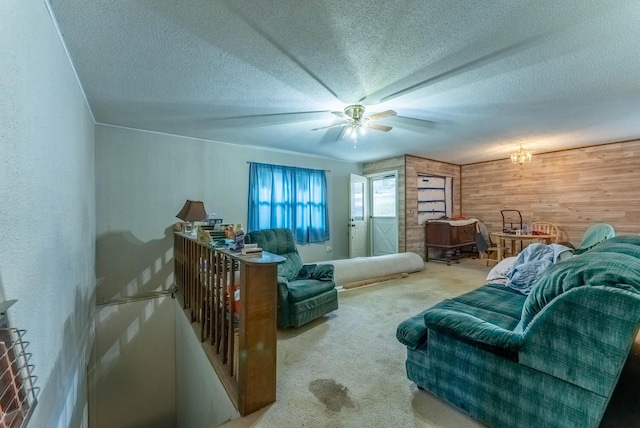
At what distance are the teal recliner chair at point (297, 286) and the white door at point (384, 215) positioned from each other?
3.26m

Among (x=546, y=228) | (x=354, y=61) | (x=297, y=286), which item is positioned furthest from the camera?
(x=546, y=228)

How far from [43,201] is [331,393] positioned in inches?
85.0

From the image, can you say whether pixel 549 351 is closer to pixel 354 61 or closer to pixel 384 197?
pixel 354 61

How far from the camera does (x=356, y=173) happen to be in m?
6.73

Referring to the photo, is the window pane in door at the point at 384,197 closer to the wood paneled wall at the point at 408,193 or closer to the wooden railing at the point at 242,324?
the wood paneled wall at the point at 408,193

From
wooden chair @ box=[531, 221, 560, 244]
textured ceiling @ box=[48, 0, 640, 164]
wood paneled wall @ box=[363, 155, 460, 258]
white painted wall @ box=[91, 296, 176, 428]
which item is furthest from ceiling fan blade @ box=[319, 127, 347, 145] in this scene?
wooden chair @ box=[531, 221, 560, 244]

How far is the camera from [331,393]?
1846 mm

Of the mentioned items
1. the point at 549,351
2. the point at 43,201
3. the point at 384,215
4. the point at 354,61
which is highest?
the point at 354,61

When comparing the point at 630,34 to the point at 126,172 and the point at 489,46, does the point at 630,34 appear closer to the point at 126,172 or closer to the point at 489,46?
the point at 489,46

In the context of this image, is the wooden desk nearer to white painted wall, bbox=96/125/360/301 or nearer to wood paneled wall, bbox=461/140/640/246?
wood paneled wall, bbox=461/140/640/246

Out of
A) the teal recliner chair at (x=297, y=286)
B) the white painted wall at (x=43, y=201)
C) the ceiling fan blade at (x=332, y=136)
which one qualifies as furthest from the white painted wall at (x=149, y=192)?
the teal recliner chair at (x=297, y=286)

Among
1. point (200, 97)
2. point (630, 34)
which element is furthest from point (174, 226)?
point (630, 34)

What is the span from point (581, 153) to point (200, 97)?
22.7ft

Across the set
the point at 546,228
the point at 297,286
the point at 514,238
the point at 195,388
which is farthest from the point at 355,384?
the point at 546,228
